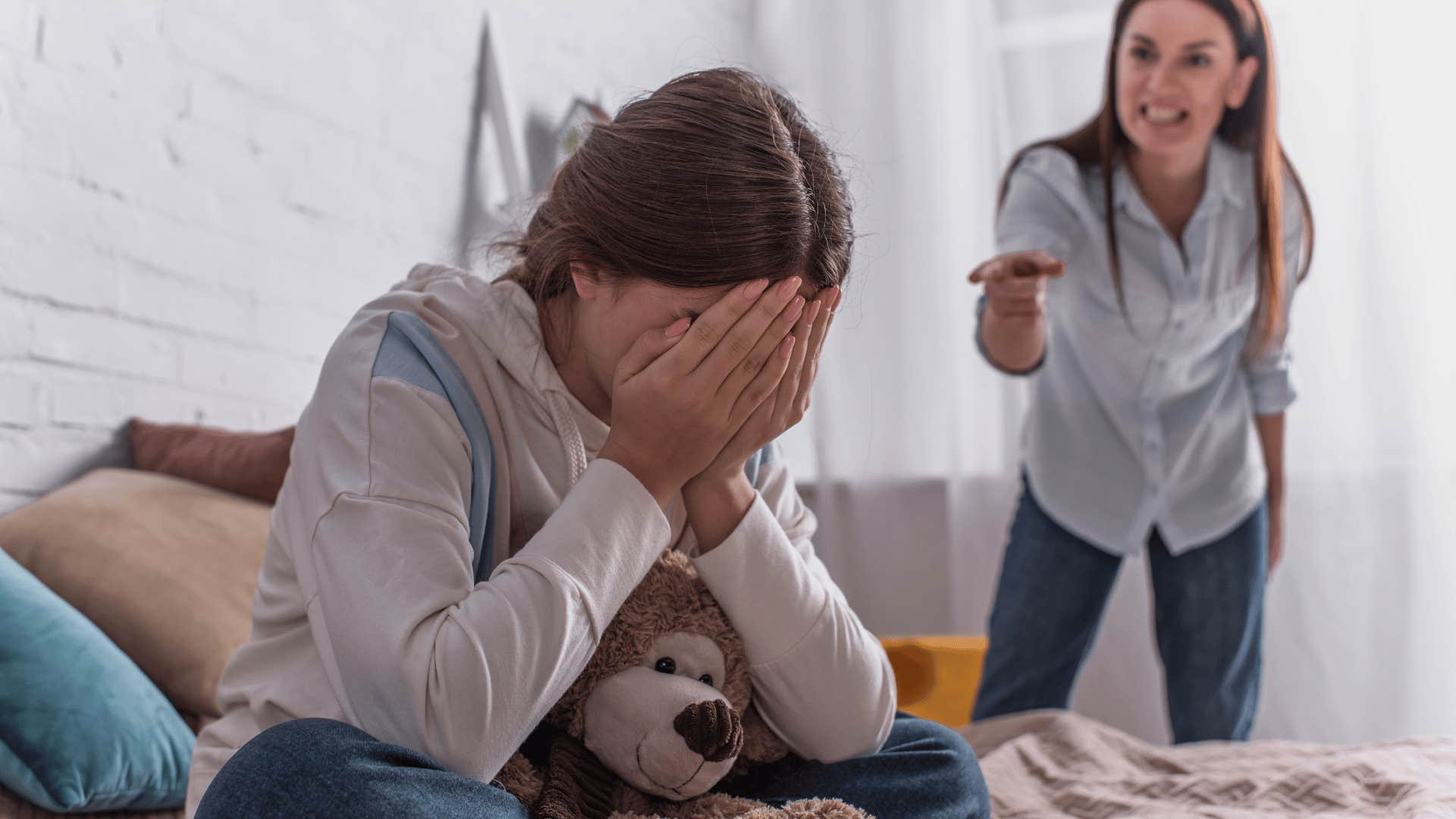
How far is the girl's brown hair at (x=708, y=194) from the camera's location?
0.90m

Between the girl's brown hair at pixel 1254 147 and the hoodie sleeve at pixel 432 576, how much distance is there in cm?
118

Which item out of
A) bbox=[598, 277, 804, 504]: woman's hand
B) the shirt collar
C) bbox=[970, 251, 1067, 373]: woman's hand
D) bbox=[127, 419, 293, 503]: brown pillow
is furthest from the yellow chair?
bbox=[598, 277, 804, 504]: woman's hand

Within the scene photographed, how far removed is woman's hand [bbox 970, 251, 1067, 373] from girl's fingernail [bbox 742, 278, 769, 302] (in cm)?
60

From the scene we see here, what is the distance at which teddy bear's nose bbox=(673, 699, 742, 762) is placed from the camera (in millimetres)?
849

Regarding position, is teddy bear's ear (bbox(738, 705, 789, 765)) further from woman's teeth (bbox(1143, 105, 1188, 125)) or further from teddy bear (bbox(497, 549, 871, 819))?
woman's teeth (bbox(1143, 105, 1188, 125))

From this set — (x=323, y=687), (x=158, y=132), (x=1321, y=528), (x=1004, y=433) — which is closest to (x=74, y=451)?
(x=158, y=132)

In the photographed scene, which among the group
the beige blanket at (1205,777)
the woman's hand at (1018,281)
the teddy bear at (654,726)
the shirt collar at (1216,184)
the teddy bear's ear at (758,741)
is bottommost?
the beige blanket at (1205,777)

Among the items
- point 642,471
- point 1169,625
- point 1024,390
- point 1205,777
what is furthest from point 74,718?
point 1024,390

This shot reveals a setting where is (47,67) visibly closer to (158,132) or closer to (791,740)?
(158,132)

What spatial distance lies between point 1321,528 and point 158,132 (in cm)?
225

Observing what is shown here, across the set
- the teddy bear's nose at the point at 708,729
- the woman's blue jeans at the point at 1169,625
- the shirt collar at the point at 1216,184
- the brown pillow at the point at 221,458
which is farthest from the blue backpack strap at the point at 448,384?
the shirt collar at the point at 1216,184

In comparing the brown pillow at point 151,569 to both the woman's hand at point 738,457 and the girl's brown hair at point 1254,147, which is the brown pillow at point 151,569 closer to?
the woman's hand at point 738,457

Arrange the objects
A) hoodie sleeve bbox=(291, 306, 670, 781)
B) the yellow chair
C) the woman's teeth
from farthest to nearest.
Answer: the yellow chair → the woman's teeth → hoodie sleeve bbox=(291, 306, 670, 781)

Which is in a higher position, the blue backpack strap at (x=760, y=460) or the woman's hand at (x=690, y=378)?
the woman's hand at (x=690, y=378)
